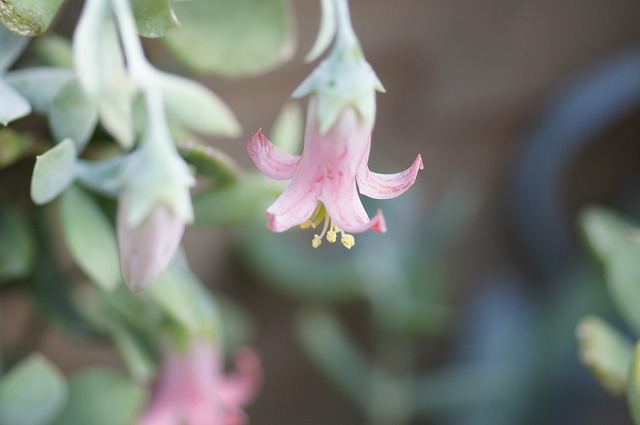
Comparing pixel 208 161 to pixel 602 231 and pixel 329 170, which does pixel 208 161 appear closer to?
pixel 329 170

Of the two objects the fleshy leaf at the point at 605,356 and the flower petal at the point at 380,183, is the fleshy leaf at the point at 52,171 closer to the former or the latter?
the flower petal at the point at 380,183

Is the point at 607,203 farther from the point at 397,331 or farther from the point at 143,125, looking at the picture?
A: the point at 143,125

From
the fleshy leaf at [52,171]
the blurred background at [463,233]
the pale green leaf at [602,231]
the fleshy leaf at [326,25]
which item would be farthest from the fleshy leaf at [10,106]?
the blurred background at [463,233]

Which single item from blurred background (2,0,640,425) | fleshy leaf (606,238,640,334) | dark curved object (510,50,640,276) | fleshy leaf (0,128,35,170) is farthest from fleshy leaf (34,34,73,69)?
dark curved object (510,50,640,276)

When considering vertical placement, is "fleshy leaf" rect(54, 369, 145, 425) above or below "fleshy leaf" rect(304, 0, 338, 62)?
below

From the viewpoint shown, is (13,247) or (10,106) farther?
(13,247)

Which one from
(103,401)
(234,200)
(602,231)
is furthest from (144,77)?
(602,231)

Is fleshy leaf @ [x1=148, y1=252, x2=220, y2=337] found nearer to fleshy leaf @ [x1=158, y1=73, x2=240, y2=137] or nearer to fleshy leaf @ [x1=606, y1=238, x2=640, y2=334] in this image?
fleshy leaf @ [x1=158, y1=73, x2=240, y2=137]
